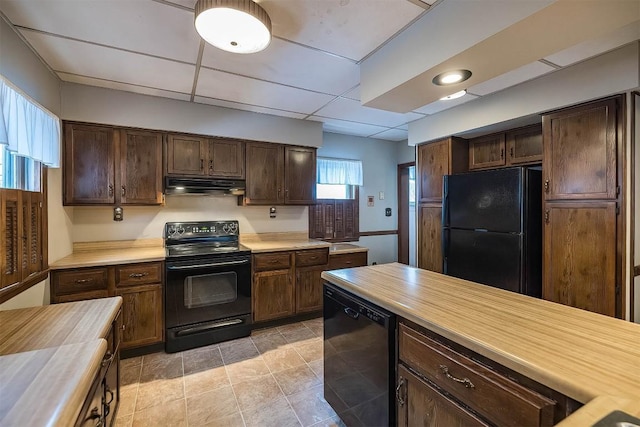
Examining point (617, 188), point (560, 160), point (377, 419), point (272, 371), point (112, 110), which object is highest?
point (112, 110)

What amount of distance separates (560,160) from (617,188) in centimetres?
43

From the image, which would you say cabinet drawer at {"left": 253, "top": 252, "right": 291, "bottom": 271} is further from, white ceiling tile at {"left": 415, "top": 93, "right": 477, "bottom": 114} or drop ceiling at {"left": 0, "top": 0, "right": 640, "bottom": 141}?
white ceiling tile at {"left": 415, "top": 93, "right": 477, "bottom": 114}

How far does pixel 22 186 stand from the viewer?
1.96 meters

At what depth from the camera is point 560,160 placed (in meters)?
2.37

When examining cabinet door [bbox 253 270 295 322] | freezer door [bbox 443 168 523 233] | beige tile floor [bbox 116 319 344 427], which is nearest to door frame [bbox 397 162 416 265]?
freezer door [bbox 443 168 523 233]

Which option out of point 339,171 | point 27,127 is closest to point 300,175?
point 339,171

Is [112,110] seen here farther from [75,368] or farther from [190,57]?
[75,368]

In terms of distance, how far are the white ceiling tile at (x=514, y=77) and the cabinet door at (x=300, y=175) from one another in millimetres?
1988

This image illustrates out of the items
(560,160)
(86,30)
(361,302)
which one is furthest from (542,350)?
(86,30)

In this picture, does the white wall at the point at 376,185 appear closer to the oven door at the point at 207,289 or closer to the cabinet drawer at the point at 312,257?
the cabinet drawer at the point at 312,257

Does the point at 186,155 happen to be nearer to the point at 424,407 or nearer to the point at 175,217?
the point at 175,217

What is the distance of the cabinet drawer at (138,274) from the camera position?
99.3 inches

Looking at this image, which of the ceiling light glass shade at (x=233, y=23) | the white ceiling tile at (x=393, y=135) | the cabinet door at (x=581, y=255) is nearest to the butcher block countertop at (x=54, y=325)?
the ceiling light glass shade at (x=233, y=23)

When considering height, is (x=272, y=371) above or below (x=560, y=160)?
below
